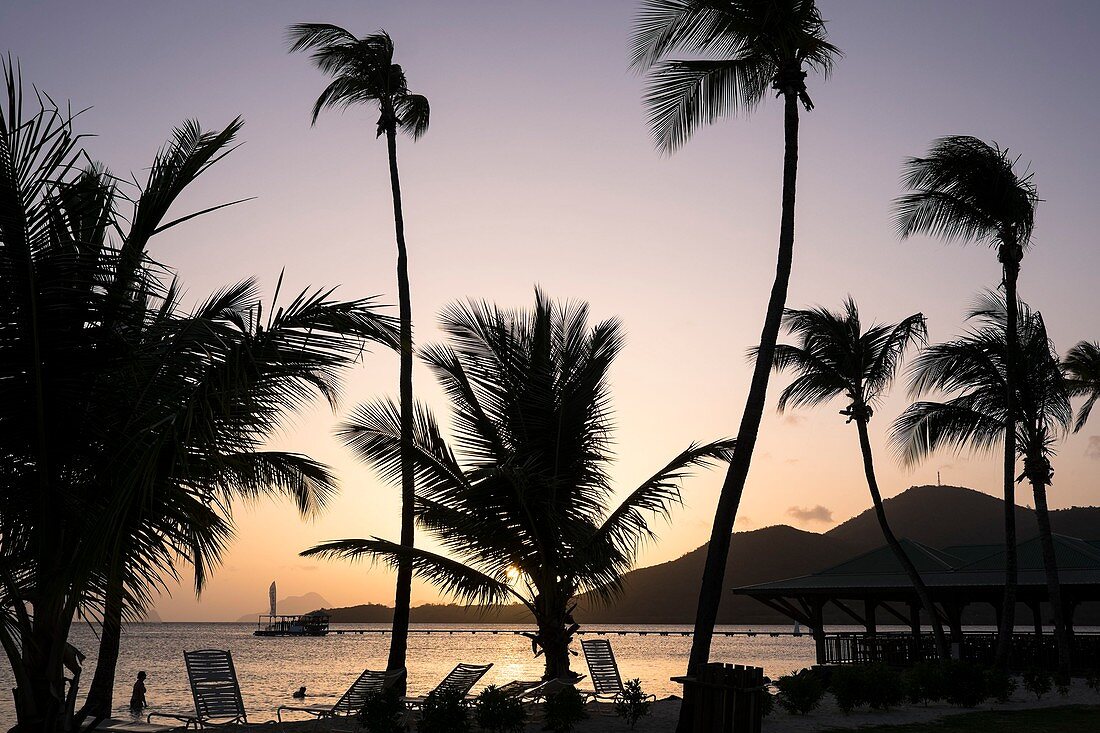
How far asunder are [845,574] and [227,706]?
18.4 meters

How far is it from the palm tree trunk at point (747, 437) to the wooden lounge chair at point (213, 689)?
599 cm

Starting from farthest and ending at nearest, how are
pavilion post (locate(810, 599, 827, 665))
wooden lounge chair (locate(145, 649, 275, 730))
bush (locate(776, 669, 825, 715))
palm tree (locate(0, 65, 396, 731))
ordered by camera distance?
pavilion post (locate(810, 599, 827, 665)), bush (locate(776, 669, 825, 715)), wooden lounge chair (locate(145, 649, 275, 730)), palm tree (locate(0, 65, 396, 731))

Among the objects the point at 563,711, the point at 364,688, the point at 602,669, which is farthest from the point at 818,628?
the point at 563,711

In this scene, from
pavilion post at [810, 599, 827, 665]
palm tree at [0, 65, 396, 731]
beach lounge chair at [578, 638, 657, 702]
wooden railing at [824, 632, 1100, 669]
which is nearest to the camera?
palm tree at [0, 65, 396, 731]

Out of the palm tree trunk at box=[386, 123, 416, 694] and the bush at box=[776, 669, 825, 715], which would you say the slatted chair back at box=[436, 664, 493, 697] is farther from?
the bush at box=[776, 669, 825, 715]

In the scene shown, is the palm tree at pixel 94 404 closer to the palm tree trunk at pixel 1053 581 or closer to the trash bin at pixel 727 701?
the trash bin at pixel 727 701

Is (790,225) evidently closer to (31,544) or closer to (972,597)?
(31,544)

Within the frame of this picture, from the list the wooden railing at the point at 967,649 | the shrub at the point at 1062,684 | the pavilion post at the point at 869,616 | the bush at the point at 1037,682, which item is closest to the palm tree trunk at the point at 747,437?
the bush at the point at 1037,682

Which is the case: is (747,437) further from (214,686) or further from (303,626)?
(303,626)

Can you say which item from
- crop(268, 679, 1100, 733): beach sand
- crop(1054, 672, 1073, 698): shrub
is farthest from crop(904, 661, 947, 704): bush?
crop(1054, 672, 1073, 698): shrub

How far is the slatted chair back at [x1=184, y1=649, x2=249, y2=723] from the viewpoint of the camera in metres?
12.5

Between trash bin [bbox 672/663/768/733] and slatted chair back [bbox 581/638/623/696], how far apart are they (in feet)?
20.2

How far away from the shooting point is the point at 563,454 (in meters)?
14.6

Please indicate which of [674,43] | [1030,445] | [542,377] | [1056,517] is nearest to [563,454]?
[542,377]
